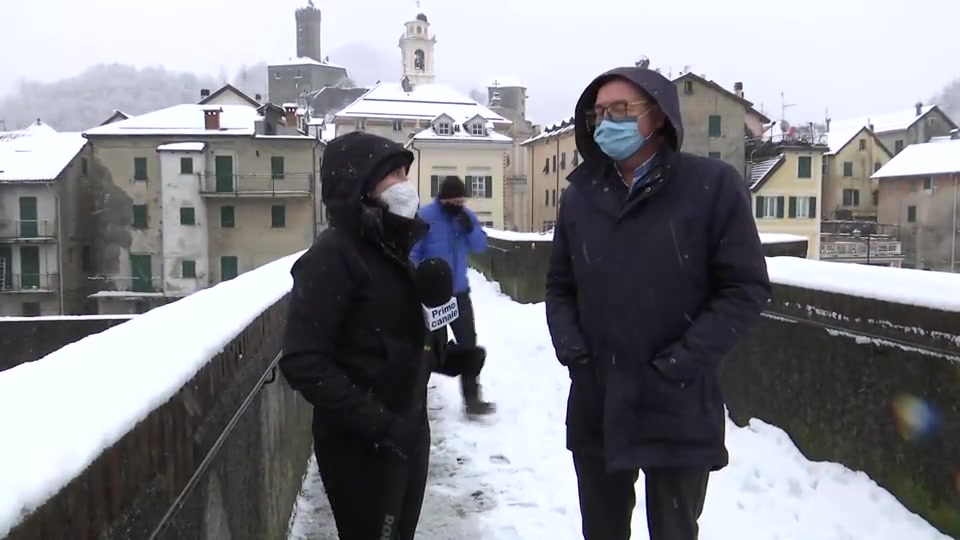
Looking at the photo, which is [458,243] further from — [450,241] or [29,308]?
[29,308]

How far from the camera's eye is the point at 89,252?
47.2m

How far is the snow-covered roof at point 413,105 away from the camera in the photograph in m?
61.9

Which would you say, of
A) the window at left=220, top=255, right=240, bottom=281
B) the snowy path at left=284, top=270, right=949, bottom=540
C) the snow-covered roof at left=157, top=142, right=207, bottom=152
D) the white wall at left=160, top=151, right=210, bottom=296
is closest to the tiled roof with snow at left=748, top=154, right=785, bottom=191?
the window at left=220, top=255, right=240, bottom=281

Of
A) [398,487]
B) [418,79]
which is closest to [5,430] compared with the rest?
[398,487]

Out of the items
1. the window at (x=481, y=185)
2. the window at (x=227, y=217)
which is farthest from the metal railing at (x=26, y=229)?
the window at (x=481, y=185)

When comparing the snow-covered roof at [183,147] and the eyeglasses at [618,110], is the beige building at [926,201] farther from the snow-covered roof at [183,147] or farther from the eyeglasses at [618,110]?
the eyeglasses at [618,110]

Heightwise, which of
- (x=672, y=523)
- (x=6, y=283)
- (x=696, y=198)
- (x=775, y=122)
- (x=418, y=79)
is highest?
(x=418, y=79)

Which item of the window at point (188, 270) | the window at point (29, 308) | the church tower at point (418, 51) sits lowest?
the window at point (29, 308)

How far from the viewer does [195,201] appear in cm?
4472

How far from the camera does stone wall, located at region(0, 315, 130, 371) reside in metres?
10.5

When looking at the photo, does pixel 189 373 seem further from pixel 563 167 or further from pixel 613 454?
pixel 563 167

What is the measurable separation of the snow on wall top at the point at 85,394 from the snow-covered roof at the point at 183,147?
4425 cm

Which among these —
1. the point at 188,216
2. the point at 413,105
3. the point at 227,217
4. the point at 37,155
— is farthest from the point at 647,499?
the point at 413,105

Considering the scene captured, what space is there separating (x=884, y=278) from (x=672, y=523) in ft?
8.84
